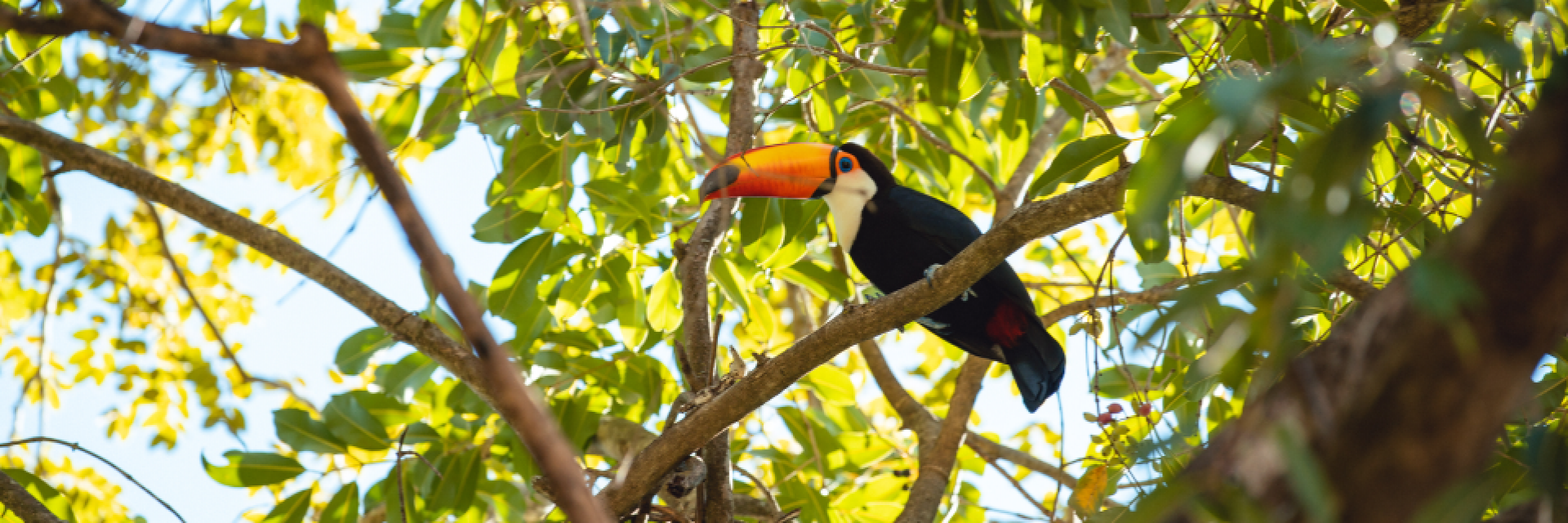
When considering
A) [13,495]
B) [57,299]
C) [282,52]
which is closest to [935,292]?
[282,52]

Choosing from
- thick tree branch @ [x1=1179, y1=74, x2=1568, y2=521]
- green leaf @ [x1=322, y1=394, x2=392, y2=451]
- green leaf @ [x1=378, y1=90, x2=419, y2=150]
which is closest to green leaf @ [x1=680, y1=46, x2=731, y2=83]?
green leaf @ [x1=378, y1=90, x2=419, y2=150]

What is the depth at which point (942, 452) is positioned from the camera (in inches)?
161

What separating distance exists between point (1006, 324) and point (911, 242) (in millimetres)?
535

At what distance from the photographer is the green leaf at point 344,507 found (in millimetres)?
3926

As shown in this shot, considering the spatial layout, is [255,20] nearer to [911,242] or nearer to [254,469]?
[254,469]

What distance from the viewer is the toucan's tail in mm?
4199

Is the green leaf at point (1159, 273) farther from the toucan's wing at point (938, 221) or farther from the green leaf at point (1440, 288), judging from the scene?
the green leaf at point (1440, 288)

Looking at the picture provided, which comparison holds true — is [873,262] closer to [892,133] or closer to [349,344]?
[892,133]

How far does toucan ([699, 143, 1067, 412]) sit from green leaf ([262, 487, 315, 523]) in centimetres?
214

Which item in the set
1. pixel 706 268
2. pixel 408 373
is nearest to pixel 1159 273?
pixel 706 268

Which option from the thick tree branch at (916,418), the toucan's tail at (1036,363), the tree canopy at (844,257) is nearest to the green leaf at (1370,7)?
the tree canopy at (844,257)

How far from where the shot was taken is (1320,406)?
44.8 inches

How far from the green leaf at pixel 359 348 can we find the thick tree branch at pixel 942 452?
218 centimetres

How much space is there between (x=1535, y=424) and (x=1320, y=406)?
1877 millimetres
